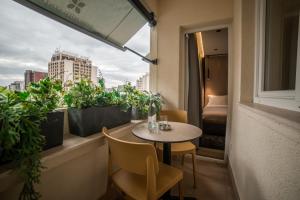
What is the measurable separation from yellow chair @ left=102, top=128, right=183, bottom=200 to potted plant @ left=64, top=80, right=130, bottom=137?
34 cm

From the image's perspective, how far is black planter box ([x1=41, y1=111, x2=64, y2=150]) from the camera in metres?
0.94

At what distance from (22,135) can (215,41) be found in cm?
440

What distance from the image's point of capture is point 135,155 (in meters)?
0.90

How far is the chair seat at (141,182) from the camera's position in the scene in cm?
100

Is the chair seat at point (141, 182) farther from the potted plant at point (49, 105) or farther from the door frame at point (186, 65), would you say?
the door frame at point (186, 65)

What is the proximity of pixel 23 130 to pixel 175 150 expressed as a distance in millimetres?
1444

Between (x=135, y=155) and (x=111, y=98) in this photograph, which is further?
(x=111, y=98)

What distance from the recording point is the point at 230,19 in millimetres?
2193

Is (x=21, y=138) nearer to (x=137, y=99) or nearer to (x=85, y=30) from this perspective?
(x=85, y=30)

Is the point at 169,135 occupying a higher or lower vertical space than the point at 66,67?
lower

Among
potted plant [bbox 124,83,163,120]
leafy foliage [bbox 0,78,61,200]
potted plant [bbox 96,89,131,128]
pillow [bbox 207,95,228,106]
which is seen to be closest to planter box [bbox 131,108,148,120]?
potted plant [bbox 124,83,163,120]

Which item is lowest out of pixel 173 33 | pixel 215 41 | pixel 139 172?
pixel 139 172

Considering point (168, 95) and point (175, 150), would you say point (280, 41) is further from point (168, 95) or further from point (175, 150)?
point (168, 95)

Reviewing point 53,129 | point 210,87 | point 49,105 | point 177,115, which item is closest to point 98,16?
point 49,105
